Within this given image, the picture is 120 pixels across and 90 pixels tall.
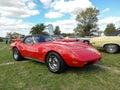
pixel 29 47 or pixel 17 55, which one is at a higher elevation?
pixel 29 47

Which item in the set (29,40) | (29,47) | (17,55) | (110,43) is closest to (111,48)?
(110,43)

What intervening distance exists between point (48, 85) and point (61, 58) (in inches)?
38.8

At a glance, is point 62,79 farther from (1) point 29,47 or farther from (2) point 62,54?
(1) point 29,47

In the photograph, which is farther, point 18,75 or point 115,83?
point 18,75

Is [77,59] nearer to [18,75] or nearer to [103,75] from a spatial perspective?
[103,75]

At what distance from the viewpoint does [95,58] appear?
4621 millimetres

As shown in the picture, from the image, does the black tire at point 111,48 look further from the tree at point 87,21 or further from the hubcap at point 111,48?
the tree at point 87,21

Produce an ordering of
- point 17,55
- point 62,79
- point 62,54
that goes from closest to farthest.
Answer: point 62,79, point 62,54, point 17,55

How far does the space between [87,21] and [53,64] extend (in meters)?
52.0

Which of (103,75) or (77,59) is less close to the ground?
(77,59)

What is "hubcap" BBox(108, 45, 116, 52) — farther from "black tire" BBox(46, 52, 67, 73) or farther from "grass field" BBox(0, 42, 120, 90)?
"black tire" BBox(46, 52, 67, 73)

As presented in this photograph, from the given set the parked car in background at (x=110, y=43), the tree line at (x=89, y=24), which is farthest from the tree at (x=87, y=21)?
the parked car in background at (x=110, y=43)

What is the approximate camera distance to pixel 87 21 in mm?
55000

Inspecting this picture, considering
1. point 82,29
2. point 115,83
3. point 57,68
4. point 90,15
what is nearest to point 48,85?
point 57,68
